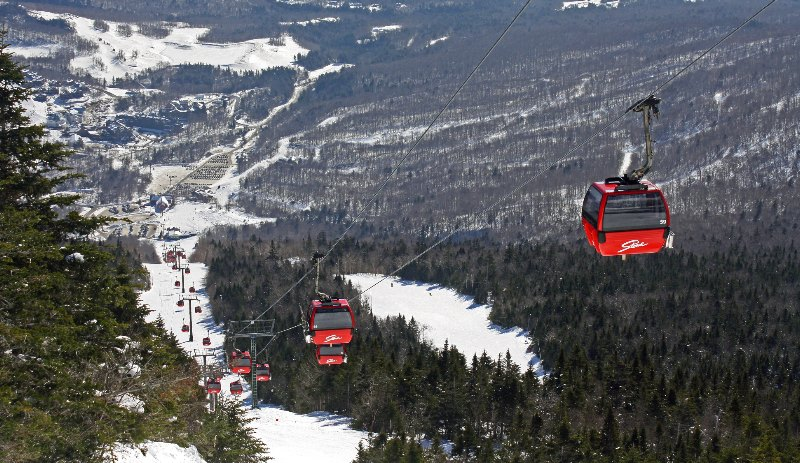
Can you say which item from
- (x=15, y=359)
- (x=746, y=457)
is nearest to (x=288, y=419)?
(x=746, y=457)

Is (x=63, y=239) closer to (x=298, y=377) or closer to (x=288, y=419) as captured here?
(x=288, y=419)

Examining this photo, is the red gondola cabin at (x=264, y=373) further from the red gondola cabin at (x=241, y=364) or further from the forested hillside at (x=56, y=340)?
the forested hillside at (x=56, y=340)

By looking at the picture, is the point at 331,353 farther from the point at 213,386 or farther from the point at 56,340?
the point at 56,340

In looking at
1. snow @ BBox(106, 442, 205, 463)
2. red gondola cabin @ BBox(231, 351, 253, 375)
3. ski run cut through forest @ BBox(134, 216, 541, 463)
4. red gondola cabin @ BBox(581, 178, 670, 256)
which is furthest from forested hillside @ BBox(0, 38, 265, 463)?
red gondola cabin @ BBox(231, 351, 253, 375)

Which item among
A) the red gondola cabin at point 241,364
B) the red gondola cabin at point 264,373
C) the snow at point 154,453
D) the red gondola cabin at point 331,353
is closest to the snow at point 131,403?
the snow at point 154,453

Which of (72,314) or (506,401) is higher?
(72,314)

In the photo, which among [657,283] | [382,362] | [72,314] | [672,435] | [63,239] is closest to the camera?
[72,314]

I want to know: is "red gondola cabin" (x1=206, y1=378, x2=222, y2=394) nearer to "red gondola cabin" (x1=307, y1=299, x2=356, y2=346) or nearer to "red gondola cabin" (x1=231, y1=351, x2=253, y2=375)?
"red gondola cabin" (x1=231, y1=351, x2=253, y2=375)
